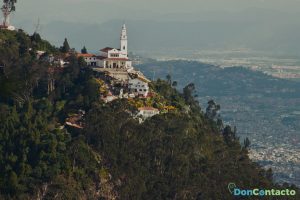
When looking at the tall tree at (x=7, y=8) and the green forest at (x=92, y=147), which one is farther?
the tall tree at (x=7, y=8)

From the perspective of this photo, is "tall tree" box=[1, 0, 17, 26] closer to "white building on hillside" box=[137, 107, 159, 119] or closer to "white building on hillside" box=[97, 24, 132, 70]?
"white building on hillside" box=[97, 24, 132, 70]

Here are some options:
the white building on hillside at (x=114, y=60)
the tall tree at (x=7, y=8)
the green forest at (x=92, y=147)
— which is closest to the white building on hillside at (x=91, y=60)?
the white building on hillside at (x=114, y=60)

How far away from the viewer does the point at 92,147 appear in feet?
236

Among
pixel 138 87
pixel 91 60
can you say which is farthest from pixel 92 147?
pixel 91 60

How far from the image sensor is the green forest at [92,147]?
2606 inches

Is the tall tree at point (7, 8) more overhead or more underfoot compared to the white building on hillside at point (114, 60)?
more overhead

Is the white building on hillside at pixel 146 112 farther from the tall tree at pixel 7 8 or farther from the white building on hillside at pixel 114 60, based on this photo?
the tall tree at pixel 7 8

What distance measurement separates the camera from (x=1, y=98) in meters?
73.2

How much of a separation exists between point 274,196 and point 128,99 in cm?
1793

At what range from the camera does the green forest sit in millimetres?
66188

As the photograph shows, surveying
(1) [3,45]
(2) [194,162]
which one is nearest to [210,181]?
(2) [194,162]

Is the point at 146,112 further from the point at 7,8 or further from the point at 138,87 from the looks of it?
the point at 7,8

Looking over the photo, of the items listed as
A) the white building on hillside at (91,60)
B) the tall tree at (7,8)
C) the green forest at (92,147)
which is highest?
the tall tree at (7,8)

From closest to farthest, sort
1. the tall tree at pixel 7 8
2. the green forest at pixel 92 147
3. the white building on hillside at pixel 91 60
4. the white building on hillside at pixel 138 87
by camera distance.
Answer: the green forest at pixel 92 147
the white building on hillside at pixel 138 87
the white building on hillside at pixel 91 60
the tall tree at pixel 7 8
